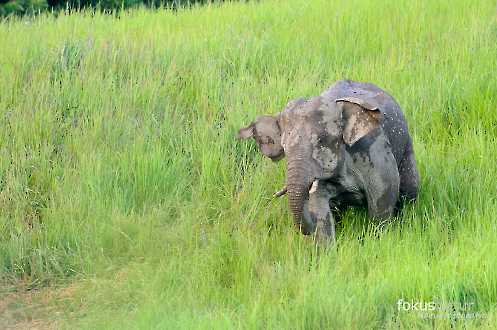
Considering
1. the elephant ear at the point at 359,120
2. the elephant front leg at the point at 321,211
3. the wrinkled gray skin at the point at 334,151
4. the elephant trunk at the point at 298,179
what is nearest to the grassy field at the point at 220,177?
the elephant front leg at the point at 321,211

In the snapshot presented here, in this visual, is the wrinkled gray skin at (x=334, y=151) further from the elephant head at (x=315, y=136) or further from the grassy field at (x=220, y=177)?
the grassy field at (x=220, y=177)

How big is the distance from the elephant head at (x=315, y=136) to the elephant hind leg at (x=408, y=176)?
549 millimetres

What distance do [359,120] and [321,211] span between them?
58cm

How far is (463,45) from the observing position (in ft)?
26.7

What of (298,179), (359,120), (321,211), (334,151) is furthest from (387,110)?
(298,179)

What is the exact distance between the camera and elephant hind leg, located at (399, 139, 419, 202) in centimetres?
575

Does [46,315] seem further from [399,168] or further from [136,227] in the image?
[399,168]

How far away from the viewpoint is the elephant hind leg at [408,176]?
18.9 feet

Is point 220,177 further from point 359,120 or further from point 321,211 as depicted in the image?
point 359,120

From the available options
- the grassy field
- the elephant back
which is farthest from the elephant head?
the grassy field

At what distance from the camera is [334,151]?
516cm

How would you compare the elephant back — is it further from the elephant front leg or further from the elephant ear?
the elephant front leg

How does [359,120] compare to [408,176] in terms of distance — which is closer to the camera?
[359,120]

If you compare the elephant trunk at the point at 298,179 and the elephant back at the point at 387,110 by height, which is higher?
the elephant back at the point at 387,110
